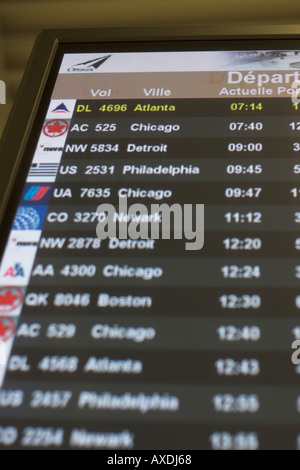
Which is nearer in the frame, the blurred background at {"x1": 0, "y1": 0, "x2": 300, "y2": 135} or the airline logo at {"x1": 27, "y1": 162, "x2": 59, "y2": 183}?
the airline logo at {"x1": 27, "y1": 162, "x2": 59, "y2": 183}

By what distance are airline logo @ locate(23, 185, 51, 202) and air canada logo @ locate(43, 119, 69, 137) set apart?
0.16 metres

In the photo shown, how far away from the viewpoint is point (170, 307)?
1062mm

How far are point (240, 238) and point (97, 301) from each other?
314 millimetres

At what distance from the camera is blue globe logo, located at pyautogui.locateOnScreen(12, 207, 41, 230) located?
1.19m

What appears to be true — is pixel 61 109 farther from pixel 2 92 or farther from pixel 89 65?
pixel 2 92

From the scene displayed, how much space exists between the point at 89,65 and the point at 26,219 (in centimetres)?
52

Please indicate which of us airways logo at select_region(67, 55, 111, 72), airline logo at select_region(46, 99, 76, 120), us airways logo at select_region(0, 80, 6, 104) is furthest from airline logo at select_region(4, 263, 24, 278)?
us airways logo at select_region(0, 80, 6, 104)

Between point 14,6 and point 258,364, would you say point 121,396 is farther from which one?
point 14,6

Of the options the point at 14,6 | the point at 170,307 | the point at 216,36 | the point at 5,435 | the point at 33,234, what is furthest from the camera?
the point at 14,6

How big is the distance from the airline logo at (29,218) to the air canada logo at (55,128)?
0.74 feet

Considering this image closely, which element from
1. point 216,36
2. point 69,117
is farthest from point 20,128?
point 216,36

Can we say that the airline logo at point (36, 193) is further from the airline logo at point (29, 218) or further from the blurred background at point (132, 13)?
the blurred background at point (132, 13)

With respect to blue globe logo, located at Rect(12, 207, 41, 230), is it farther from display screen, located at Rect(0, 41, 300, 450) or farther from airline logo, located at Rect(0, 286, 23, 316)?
airline logo, located at Rect(0, 286, 23, 316)

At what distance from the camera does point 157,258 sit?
113cm
